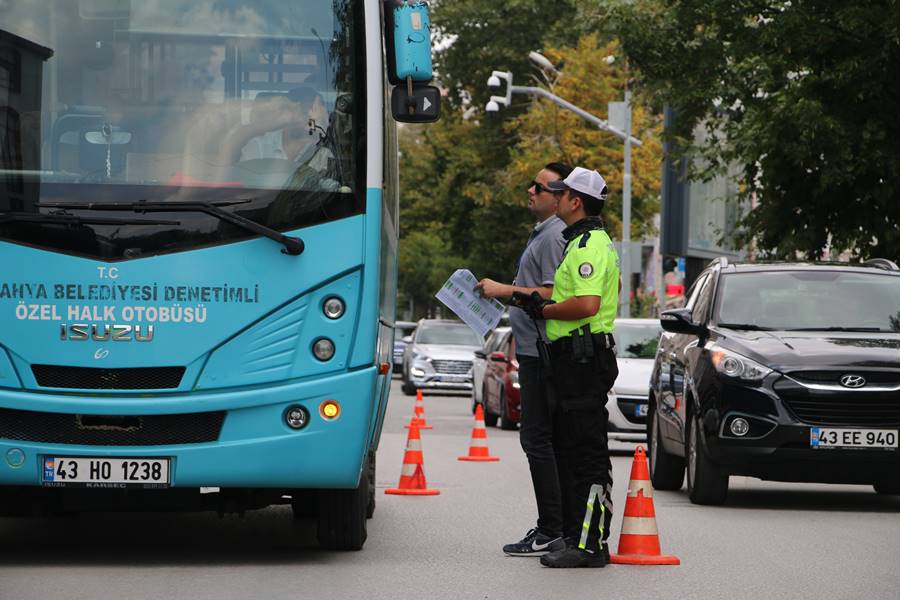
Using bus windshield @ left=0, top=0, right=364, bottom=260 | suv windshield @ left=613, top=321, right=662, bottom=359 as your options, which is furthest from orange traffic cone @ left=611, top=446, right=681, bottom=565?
suv windshield @ left=613, top=321, right=662, bottom=359

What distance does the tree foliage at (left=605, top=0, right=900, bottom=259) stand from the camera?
21.5 m

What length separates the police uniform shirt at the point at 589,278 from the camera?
971cm

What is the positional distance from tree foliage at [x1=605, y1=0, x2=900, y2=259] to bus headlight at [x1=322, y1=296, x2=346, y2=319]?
485 inches

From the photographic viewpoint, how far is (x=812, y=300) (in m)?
14.4

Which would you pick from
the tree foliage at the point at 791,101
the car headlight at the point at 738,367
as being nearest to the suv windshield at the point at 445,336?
the tree foliage at the point at 791,101

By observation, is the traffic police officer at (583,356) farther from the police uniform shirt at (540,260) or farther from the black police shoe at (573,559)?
the police uniform shirt at (540,260)

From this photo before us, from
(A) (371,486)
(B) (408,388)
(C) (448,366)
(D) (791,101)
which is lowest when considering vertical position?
(B) (408,388)

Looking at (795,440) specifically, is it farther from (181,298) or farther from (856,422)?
(181,298)

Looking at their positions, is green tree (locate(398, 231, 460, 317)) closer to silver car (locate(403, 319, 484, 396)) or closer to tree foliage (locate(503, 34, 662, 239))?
tree foliage (locate(503, 34, 662, 239))

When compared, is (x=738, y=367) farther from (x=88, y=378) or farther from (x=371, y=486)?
(x=88, y=378)

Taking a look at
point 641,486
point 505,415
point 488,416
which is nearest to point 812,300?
point 641,486

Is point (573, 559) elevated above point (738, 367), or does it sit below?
below

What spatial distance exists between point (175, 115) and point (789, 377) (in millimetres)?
5344

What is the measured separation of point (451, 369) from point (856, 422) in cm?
2747
